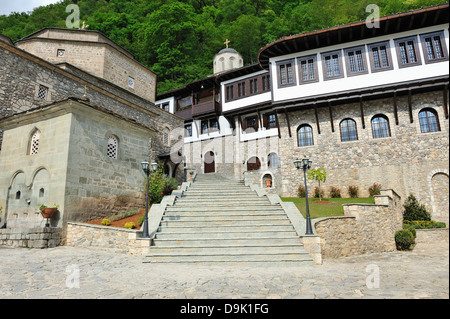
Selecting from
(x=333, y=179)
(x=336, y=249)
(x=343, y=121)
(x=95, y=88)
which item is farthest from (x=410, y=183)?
(x=95, y=88)

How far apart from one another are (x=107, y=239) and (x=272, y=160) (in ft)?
50.7

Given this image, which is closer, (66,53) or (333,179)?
(333,179)

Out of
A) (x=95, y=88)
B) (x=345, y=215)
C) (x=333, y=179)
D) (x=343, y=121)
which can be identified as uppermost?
(x=95, y=88)

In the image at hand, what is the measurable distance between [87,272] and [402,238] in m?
12.9

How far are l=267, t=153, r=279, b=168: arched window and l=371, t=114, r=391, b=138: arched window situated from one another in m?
7.20

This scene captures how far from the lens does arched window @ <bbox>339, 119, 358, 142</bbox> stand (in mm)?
18672

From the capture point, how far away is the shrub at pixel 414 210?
1552 centimetres

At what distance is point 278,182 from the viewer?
66.0ft

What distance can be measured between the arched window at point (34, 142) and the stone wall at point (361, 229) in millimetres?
11879

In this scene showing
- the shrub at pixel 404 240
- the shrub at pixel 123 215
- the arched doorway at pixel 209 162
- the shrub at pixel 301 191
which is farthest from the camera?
the arched doorway at pixel 209 162

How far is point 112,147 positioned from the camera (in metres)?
13.3

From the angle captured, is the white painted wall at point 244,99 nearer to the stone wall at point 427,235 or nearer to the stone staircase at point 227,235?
the stone staircase at point 227,235

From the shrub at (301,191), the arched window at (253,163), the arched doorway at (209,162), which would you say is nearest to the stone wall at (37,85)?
the arched doorway at (209,162)
